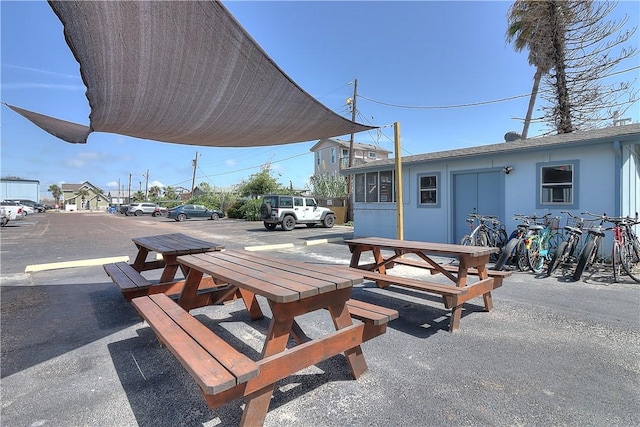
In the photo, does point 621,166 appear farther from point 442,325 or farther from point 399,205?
point 442,325

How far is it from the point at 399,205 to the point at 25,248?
11.2 m

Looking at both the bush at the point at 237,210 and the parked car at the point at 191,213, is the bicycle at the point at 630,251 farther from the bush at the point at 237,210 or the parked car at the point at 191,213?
the parked car at the point at 191,213

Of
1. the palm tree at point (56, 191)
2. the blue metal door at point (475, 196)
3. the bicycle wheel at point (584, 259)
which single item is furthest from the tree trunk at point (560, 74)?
the palm tree at point (56, 191)

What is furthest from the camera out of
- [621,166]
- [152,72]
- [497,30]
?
[497,30]

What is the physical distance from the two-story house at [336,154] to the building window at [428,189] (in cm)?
2084

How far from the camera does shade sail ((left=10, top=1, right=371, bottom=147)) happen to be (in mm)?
2033

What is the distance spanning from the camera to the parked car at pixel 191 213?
24922 millimetres

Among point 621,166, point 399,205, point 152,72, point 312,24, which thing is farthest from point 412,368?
point 312,24

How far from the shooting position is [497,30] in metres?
14.9

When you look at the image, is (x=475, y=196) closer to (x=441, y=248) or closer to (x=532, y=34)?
(x=441, y=248)

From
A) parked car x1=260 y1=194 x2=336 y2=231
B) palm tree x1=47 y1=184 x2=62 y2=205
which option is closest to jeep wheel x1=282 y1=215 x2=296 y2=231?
parked car x1=260 y1=194 x2=336 y2=231

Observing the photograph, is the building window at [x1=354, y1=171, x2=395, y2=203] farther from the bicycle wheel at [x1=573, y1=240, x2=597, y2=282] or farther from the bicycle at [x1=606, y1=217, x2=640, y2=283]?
the bicycle at [x1=606, y1=217, x2=640, y2=283]

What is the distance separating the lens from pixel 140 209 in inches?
1401

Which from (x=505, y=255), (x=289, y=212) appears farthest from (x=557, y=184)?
(x=289, y=212)
